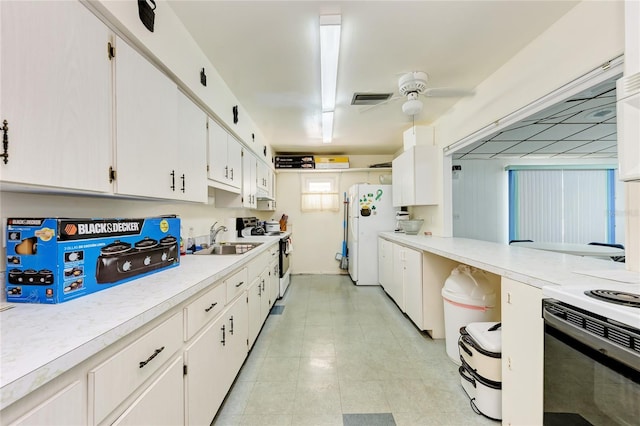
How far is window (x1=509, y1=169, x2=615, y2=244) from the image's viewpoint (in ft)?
14.5

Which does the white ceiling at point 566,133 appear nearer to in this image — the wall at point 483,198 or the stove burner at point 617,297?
the wall at point 483,198

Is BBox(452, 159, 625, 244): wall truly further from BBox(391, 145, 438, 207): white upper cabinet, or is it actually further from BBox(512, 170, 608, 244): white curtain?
BBox(391, 145, 438, 207): white upper cabinet

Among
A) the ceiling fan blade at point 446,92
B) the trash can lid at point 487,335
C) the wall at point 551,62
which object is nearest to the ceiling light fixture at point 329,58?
the ceiling fan blade at point 446,92

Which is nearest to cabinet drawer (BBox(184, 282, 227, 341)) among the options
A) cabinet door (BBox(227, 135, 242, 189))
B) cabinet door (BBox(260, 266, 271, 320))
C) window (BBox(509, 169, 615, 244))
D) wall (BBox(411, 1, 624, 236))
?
cabinet door (BBox(260, 266, 271, 320))

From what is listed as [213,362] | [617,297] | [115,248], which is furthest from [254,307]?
[617,297]

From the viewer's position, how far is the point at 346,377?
1.89 m

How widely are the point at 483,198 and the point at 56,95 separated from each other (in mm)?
5379

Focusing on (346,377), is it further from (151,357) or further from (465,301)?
(151,357)

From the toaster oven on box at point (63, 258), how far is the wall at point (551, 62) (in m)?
2.71

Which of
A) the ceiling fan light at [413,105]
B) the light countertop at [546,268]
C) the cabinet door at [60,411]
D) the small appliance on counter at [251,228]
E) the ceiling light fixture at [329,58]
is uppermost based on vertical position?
the ceiling light fixture at [329,58]

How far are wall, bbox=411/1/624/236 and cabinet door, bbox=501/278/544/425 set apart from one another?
140 cm

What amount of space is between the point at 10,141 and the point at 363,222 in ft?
13.4

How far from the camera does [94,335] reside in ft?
2.18

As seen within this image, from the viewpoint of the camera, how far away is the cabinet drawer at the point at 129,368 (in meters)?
0.67
